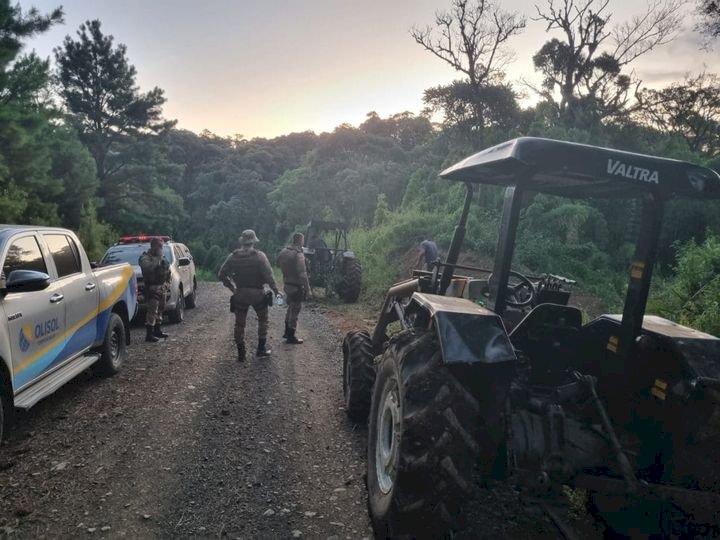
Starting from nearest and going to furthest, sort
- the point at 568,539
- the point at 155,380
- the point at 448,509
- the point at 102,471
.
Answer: the point at 448,509
the point at 568,539
the point at 102,471
the point at 155,380

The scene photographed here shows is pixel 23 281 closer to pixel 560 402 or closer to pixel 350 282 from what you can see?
pixel 560 402

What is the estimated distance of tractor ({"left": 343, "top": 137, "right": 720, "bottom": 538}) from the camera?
8.82ft

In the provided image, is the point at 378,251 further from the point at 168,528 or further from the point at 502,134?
Result: the point at 168,528

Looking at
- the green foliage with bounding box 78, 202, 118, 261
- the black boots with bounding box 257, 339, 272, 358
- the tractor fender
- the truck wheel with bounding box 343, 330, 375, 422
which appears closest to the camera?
the tractor fender

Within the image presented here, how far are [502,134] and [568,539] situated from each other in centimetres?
2534

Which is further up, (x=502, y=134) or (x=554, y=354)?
(x=502, y=134)

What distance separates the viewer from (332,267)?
15.5 m

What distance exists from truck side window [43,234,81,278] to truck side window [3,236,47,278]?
0.91ft

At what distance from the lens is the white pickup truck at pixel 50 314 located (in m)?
4.09

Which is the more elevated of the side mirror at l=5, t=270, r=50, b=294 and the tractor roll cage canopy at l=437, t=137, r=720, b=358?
the tractor roll cage canopy at l=437, t=137, r=720, b=358

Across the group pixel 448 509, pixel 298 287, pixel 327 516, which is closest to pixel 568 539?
pixel 448 509

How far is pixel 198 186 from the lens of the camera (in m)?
52.3

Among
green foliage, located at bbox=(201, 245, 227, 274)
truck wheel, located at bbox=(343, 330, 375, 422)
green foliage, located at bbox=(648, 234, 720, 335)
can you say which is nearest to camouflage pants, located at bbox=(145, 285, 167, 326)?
truck wheel, located at bbox=(343, 330, 375, 422)

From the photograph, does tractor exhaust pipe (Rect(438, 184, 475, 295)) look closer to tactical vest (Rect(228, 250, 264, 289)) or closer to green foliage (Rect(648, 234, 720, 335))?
tactical vest (Rect(228, 250, 264, 289))
